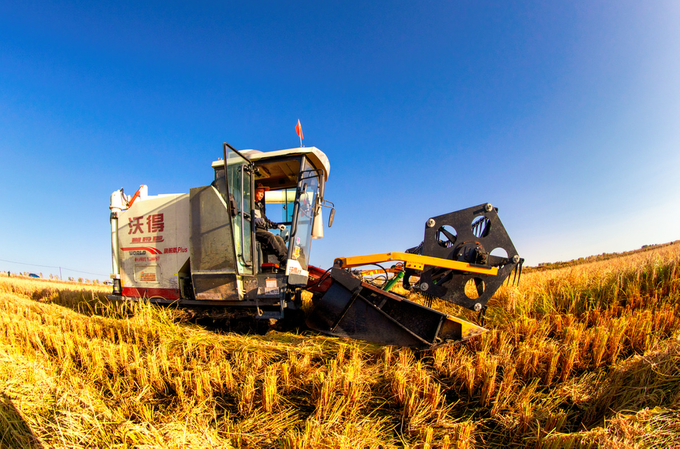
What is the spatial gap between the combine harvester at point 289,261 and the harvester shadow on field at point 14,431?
244 cm

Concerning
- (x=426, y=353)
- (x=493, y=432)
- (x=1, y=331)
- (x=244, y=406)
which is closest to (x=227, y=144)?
(x=244, y=406)

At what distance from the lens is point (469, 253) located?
12.6 feet

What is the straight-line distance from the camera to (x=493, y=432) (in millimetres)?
1997

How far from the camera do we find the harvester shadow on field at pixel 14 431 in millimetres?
1887

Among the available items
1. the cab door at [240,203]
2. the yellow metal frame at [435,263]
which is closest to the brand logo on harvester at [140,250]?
the cab door at [240,203]

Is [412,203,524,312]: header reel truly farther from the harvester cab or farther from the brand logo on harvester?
the brand logo on harvester

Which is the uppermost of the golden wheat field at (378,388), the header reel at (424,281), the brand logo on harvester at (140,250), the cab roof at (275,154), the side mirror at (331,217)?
the cab roof at (275,154)

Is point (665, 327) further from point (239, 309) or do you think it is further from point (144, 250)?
point (144, 250)

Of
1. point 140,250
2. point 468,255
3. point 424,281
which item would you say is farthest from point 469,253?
point 140,250

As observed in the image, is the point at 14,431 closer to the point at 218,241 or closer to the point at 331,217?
the point at 218,241

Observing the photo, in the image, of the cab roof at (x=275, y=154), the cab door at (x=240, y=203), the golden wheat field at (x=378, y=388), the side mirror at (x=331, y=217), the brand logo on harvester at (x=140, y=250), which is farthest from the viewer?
the side mirror at (x=331, y=217)

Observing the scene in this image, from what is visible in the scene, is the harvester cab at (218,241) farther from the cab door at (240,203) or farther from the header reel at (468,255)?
the header reel at (468,255)

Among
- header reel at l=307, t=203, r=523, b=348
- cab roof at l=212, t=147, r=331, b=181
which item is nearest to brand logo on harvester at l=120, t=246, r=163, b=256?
cab roof at l=212, t=147, r=331, b=181

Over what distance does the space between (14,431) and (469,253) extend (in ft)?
14.1
